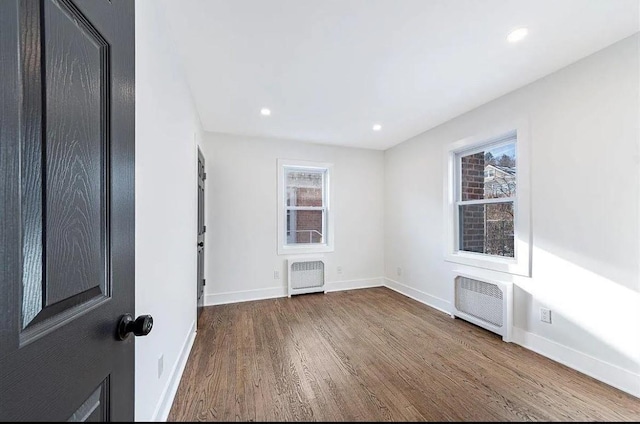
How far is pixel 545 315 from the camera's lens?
2.10 meters

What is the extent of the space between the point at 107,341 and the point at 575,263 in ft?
9.00

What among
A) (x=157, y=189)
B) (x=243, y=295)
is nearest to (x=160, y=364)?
(x=157, y=189)

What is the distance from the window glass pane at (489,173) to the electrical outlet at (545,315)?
1.01 m

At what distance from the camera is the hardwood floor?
37 centimetres

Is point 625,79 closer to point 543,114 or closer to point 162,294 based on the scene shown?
point 543,114

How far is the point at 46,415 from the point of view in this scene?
0.37 metres

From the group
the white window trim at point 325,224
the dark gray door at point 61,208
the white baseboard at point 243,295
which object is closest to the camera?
the dark gray door at point 61,208

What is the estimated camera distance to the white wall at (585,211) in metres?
1.64

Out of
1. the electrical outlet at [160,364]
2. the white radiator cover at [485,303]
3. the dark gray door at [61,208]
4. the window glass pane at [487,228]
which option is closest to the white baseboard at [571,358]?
the white radiator cover at [485,303]

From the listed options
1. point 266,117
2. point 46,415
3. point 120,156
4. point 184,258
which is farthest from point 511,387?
point 266,117

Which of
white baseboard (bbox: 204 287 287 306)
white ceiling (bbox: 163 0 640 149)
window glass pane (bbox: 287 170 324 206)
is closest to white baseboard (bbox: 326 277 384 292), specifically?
white baseboard (bbox: 204 287 287 306)

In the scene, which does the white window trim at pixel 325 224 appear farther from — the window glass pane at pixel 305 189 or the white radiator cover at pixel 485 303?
the window glass pane at pixel 305 189

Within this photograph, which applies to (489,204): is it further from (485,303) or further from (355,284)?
(355,284)

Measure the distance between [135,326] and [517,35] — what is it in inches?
95.4
